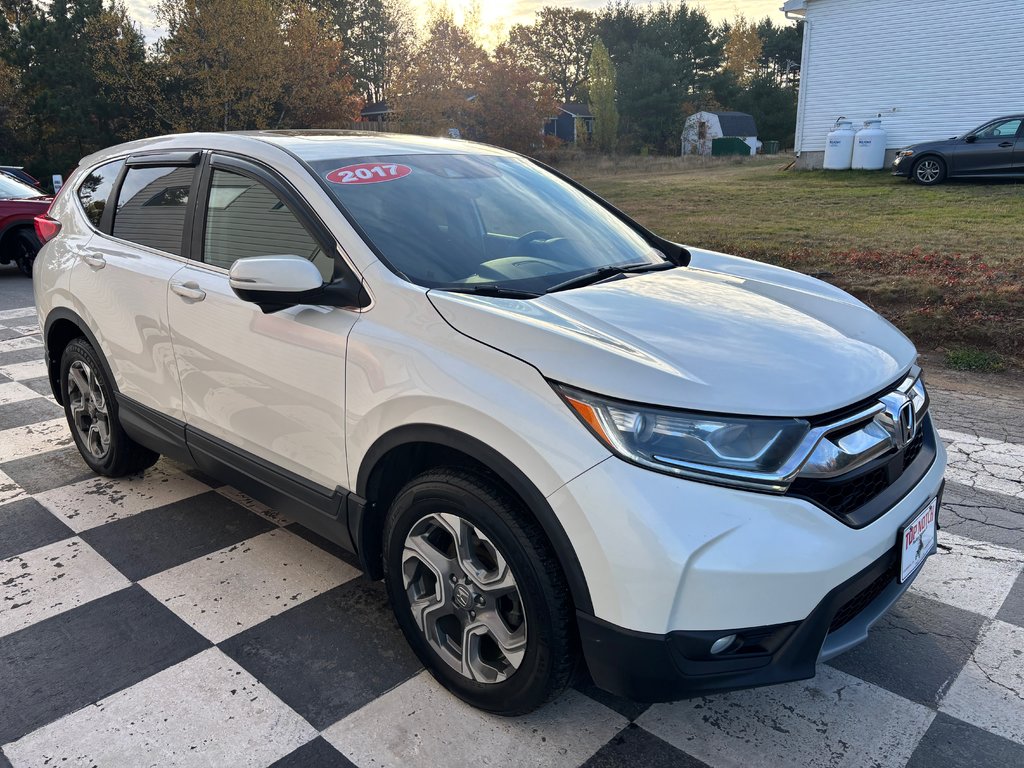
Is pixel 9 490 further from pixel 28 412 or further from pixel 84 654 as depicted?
pixel 84 654

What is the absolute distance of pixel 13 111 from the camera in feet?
95.9

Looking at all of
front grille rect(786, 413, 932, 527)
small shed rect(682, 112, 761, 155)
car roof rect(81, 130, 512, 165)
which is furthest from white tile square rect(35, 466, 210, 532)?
small shed rect(682, 112, 761, 155)

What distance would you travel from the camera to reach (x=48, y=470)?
14.4 feet

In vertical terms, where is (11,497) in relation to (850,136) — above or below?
below

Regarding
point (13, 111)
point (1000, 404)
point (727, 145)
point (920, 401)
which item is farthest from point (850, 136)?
point (727, 145)

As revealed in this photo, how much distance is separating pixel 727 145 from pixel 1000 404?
169 feet

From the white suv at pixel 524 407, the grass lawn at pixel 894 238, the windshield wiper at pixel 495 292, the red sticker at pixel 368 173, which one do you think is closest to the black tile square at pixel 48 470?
the white suv at pixel 524 407

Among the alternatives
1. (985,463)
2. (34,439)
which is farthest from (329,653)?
(985,463)

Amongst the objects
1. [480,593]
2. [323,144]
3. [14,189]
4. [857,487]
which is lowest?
[480,593]

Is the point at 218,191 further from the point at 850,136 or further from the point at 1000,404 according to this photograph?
the point at 850,136

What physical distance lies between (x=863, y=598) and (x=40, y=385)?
5898mm

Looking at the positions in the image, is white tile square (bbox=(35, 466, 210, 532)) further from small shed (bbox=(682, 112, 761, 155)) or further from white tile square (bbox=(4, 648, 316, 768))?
small shed (bbox=(682, 112, 761, 155))

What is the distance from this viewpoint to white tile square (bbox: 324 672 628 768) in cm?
227

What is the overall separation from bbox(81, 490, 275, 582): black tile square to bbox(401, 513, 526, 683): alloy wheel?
4.60 feet
